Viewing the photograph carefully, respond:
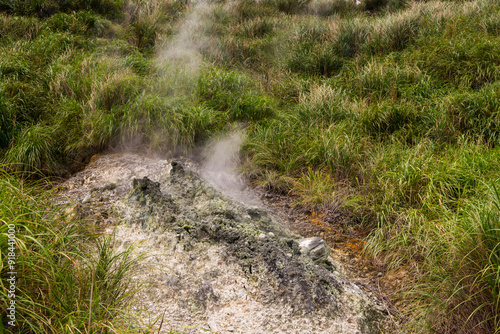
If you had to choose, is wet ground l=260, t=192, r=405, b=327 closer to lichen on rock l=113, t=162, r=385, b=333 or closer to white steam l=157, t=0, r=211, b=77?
lichen on rock l=113, t=162, r=385, b=333

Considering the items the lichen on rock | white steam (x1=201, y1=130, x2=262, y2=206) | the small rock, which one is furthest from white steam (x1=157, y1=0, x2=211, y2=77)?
the small rock

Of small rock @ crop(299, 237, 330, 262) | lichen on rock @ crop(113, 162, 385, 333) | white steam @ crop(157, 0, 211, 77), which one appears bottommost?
small rock @ crop(299, 237, 330, 262)

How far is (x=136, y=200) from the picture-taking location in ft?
9.46

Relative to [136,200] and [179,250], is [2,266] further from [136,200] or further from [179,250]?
[136,200]

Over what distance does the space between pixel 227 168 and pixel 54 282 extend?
258 cm

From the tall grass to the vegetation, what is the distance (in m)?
0.92

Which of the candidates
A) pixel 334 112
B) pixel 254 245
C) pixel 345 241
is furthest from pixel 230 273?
pixel 334 112

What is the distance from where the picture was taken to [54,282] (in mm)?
1594

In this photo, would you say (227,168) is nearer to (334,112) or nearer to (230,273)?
(334,112)

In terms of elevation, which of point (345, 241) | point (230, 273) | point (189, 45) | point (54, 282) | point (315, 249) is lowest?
point (345, 241)

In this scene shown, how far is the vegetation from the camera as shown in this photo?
2.37 metres

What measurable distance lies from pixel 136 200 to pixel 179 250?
70cm

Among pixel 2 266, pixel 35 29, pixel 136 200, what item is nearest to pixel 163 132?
pixel 136 200

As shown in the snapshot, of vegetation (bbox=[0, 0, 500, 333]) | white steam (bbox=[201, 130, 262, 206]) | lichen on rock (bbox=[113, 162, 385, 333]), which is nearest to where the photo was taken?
lichen on rock (bbox=[113, 162, 385, 333])
